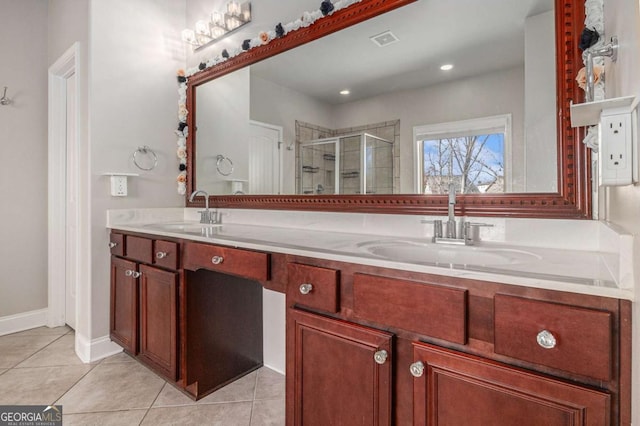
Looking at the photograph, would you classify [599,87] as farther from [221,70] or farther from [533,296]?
[221,70]

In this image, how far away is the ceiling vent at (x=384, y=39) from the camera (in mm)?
1482

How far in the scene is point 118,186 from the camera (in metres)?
2.15

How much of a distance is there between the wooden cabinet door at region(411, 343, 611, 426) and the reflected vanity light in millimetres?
2157

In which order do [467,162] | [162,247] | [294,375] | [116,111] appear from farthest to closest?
[116,111], [162,247], [467,162], [294,375]

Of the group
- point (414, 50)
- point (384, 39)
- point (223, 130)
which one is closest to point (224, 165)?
point (223, 130)

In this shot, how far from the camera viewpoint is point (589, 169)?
104 centimetres

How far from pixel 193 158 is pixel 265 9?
3.75ft

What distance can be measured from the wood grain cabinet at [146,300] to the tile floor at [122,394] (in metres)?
0.13

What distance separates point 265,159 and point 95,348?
5.29ft

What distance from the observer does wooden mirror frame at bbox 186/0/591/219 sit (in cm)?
106

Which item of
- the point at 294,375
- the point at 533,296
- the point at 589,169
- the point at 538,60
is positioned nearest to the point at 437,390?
the point at 533,296

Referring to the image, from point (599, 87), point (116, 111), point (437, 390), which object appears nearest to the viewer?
point (437, 390)

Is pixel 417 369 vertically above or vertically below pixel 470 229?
below

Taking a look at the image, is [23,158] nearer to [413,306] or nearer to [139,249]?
[139,249]
